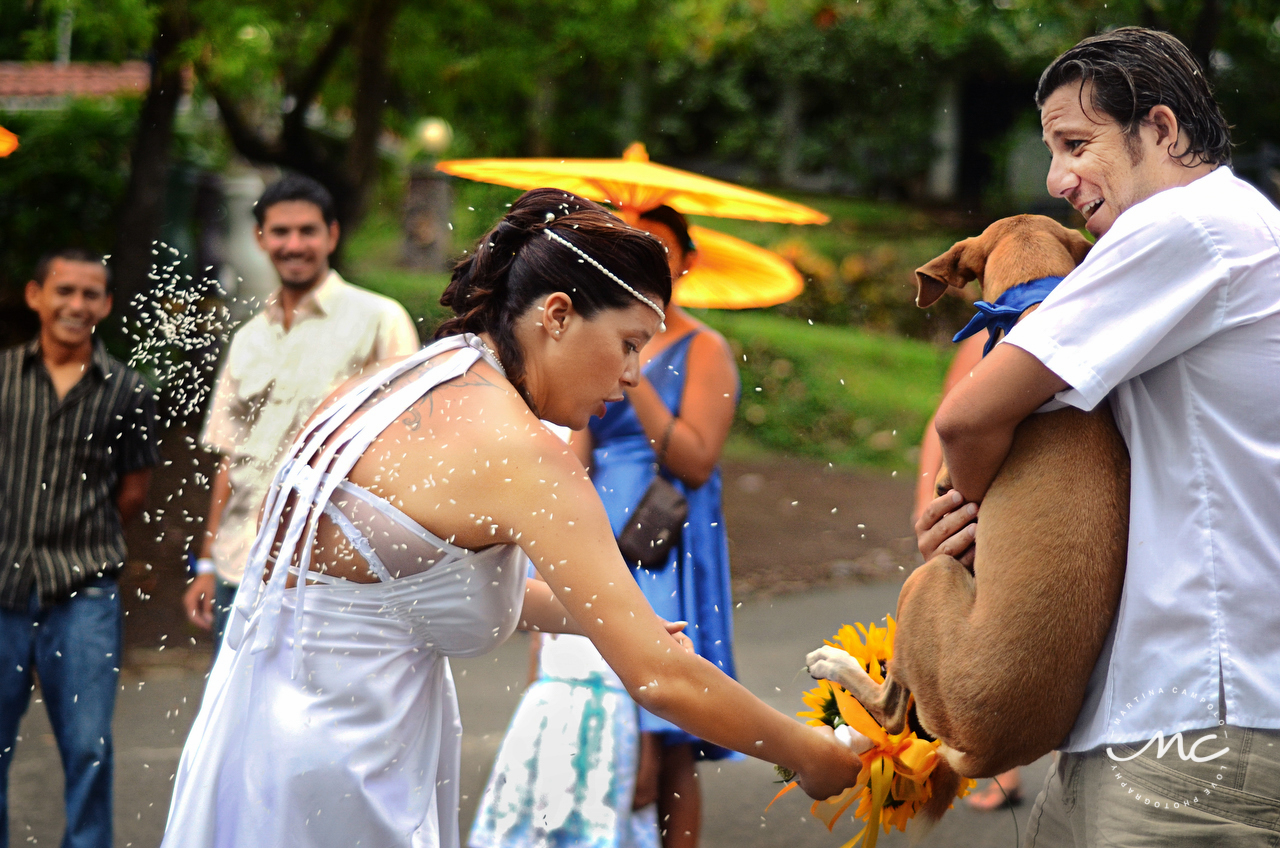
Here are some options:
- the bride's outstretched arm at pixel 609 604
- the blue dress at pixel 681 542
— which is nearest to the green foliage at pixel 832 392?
the blue dress at pixel 681 542

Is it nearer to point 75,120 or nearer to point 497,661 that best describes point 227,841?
point 497,661

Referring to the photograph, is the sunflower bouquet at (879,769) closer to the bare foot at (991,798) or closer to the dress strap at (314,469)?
the dress strap at (314,469)

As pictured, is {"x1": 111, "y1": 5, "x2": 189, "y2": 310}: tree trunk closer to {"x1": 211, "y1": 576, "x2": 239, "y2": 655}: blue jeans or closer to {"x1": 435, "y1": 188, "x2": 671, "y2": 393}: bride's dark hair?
{"x1": 211, "y1": 576, "x2": 239, "y2": 655}: blue jeans

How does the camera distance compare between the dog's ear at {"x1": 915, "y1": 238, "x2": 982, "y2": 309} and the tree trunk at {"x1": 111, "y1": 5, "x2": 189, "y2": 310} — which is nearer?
the dog's ear at {"x1": 915, "y1": 238, "x2": 982, "y2": 309}

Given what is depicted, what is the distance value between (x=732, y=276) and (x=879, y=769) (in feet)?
8.64

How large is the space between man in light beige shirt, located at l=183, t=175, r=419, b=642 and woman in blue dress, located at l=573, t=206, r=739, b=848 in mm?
994

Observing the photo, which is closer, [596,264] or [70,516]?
[596,264]

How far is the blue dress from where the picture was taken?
388 cm

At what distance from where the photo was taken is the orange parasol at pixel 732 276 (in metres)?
4.58

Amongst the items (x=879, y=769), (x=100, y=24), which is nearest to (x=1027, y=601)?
(x=879, y=769)

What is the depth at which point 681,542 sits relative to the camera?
12.9ft

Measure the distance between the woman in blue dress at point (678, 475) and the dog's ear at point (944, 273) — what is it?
5.14 ft

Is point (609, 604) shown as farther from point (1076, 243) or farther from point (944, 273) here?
point (1076, 243)

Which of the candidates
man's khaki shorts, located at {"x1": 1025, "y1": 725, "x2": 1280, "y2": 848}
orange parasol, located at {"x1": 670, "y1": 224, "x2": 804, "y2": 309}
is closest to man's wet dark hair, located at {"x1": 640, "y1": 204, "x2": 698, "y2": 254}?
orange parasol, located at {"x1": 670, "y1": 224, "x2": 804, "y2": 309}
